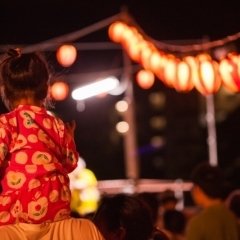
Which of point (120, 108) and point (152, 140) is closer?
point (120, 108)

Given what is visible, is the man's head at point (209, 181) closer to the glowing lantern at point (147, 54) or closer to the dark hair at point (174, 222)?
the dark hair at point (174, 222)

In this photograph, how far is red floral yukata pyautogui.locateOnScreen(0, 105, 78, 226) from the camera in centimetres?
246

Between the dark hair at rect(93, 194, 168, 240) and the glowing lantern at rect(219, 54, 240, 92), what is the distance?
18.9ft

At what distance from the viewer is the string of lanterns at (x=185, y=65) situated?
28.6ft

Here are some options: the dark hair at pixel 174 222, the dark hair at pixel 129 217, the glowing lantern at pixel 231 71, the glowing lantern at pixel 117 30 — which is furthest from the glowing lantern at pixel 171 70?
the dark hair at pixel 129 217

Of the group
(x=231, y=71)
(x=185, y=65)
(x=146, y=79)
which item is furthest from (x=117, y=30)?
(x=146, y=79)

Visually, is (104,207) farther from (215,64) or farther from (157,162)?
(157,162)

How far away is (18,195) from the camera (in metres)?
2.47

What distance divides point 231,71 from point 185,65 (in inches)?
39.6

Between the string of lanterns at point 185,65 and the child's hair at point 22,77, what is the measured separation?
16.9 feet

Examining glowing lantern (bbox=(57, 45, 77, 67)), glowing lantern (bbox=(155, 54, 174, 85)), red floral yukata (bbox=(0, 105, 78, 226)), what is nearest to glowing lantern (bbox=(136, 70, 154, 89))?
glowing lantern (bbox=(57, 45, 77, 67))

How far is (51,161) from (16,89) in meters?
0.32

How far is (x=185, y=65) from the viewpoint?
948 centimetres

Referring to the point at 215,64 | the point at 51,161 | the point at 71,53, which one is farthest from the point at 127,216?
the point at 71,53
